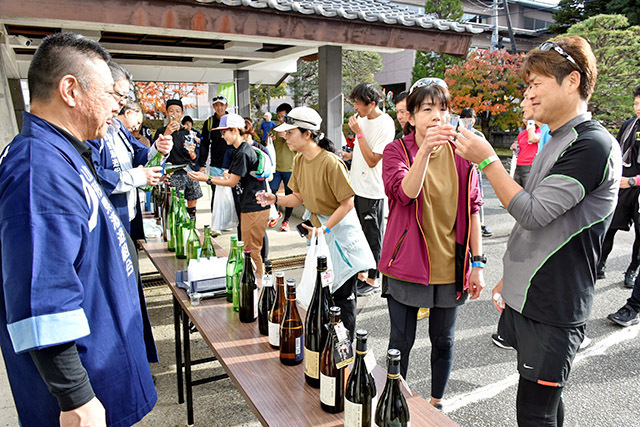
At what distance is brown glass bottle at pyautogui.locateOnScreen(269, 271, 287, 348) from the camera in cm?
184

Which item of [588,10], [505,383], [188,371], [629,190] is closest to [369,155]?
[505,383]

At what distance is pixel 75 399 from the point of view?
4.01ft

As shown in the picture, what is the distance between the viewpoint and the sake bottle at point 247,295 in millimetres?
2107

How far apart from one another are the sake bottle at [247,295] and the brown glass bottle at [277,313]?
21cm

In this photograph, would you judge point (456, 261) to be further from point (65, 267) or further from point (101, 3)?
point (101, 3)

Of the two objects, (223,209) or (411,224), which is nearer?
(411,224)

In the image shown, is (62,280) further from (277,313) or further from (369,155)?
(369,155)

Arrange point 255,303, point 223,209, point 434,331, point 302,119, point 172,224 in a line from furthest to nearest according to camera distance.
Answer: point 223,209 → point 172,224 → point 302,119 → point 434,331 → point 255,303

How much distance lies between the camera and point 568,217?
5.43 feet

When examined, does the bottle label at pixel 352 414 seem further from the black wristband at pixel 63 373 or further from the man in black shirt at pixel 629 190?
the man in black shirt at pixel 629 190

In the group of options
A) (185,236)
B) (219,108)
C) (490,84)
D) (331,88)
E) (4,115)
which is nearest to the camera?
(185,236)

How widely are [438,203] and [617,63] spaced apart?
17.7 m

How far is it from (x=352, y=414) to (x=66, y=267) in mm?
957

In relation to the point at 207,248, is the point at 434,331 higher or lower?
lower
